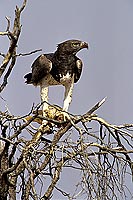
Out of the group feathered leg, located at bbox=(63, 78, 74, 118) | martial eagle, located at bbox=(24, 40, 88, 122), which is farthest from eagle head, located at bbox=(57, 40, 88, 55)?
feathered leg, located at bbox=(63, 78, 74, 118)

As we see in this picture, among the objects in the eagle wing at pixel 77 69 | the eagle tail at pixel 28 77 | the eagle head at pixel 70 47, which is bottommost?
the eagle tail at pixel 28 77

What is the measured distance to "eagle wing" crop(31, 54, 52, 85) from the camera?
5.95ft

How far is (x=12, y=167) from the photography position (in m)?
1.57

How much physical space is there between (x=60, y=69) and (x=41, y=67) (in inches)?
3.0

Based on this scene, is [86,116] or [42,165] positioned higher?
[86,116]

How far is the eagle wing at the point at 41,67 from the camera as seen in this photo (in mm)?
1814

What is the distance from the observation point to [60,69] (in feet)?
6.02

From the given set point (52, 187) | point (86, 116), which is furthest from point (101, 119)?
point (52, 187)

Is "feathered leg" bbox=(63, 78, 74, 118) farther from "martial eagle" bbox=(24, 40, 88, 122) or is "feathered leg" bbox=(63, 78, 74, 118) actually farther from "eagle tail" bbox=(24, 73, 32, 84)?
"eagle tail" bbox=(24, 73, 32, 84)

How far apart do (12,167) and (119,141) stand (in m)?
0.38

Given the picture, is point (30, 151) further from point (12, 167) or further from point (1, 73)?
point (1, 73)

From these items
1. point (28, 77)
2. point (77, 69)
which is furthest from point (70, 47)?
point (28, 77)

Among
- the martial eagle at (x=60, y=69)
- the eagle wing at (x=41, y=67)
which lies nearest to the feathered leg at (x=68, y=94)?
the martial eagle at (x=60, y=69)

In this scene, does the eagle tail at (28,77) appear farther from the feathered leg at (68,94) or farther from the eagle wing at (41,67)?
the feathered leg at (68,94)
